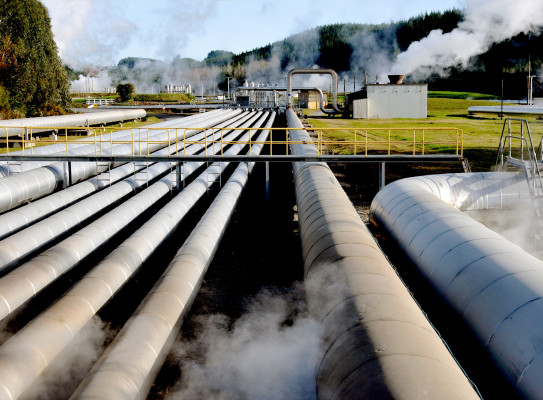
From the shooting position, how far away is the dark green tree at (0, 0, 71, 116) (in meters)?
47.6

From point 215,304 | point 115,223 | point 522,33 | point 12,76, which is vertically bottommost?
point 215,304

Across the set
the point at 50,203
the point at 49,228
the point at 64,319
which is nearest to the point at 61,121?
the point at 50,203

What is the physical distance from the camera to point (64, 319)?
7531 millimetres

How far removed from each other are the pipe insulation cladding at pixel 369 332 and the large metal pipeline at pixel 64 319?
3.43 metres

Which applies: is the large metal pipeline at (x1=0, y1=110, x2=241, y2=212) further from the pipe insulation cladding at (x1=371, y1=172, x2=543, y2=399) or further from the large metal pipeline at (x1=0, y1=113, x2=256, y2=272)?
the pipe insulation cladding at (x1=371, y1=172, x2=543, y2=399)

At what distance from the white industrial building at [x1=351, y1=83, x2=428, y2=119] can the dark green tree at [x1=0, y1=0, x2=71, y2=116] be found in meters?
34.4

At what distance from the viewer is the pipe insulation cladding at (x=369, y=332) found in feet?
14.5

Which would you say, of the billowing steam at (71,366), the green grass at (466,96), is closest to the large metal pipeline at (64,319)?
the billowing steam at (71,366)

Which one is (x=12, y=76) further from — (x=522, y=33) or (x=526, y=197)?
(x=522, y=33)

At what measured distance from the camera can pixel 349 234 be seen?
868 cm

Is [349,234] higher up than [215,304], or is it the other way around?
[349,234]

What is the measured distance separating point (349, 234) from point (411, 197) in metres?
4.11

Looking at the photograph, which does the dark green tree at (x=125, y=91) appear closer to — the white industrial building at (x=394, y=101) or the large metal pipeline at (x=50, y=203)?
the white industrial building at (x=394, y=101)

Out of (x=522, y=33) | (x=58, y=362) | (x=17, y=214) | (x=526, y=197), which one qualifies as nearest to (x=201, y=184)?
(x=17, y=214)
